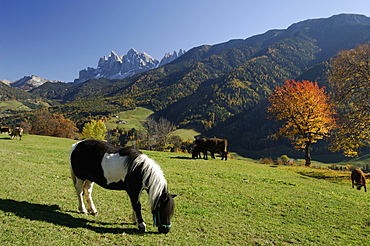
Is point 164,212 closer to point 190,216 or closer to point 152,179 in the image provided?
point 152,179

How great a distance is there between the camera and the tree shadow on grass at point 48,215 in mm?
6527

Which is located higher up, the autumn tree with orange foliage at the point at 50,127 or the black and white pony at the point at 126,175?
the autumn tree with orange foliage at the point at 50,127

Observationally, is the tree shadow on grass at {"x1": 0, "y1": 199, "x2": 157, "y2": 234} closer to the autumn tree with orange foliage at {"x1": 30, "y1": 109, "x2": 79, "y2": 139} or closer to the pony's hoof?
the pony's hoof

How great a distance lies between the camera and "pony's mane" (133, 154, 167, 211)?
21.4 ft

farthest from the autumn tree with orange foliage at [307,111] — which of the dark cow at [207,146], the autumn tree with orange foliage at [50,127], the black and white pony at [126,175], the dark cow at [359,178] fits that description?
the autumn tree with orange foliage at [50,127]

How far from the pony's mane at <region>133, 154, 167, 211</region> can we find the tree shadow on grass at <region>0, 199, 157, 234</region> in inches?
49.1

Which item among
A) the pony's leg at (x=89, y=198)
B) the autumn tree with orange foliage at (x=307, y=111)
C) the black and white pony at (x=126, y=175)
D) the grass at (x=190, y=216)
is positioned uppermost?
the autumn tree with orange foliage at (x=307, y=111)

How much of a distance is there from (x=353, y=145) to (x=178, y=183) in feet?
69.8

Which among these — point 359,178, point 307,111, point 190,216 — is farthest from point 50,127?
point 359,178

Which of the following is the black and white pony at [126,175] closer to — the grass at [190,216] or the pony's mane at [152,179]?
the pony's mane at [152,179]

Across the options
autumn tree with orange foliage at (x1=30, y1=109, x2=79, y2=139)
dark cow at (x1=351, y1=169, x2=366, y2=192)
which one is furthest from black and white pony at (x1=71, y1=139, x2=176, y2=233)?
autumn tree with orange foliage at (x1=30, y1=109, x2=79, y2=139)

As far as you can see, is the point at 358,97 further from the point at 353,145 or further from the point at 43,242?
the point at 43,242

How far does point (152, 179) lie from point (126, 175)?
907 mm

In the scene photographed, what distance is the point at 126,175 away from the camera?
6.88m
